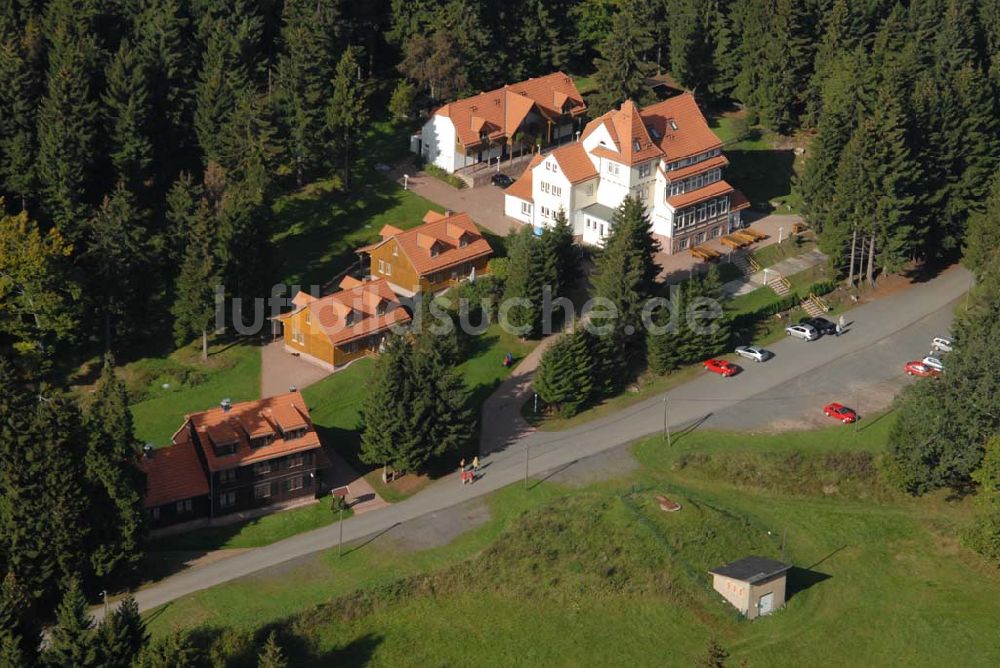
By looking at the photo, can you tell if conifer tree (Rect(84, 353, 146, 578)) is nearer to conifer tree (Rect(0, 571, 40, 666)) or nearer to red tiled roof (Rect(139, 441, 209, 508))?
red tiled roof (Rect(139, 441, 209, 508))

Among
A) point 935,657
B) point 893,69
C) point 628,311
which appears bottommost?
point 935,657

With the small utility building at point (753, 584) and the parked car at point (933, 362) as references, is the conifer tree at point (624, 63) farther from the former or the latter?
the small utility building at point (753, 584)

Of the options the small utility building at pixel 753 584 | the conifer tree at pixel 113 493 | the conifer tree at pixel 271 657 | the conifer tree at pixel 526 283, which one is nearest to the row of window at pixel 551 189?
the conifer tree at pixel 526 283

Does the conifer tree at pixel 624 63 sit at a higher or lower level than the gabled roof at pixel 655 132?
higher

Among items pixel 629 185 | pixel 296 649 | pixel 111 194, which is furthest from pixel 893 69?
pixel 296 649

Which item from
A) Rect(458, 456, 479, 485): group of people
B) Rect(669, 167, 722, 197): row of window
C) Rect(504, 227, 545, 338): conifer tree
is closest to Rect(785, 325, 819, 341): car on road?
Rect(669, 167, 722, 197): row of window

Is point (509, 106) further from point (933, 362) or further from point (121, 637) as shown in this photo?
point (121, 637)

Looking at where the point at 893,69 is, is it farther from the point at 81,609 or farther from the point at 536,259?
the point at 81,609
